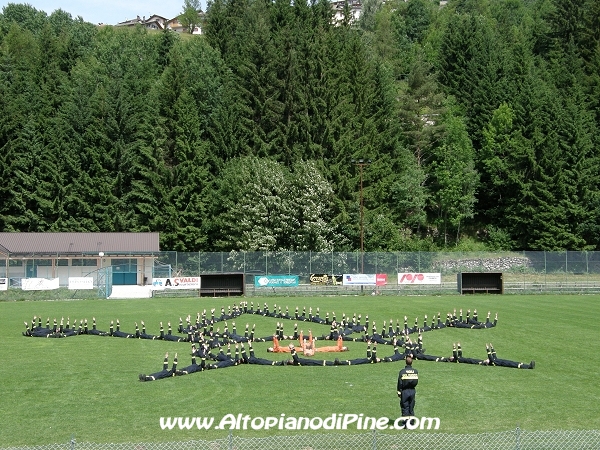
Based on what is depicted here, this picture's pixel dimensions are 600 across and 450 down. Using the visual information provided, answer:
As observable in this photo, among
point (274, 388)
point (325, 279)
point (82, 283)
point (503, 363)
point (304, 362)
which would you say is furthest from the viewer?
point (325, 279)

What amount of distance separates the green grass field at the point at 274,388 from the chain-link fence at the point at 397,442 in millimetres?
1099

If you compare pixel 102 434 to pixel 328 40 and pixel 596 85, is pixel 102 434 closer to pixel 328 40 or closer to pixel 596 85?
pixel 328 40

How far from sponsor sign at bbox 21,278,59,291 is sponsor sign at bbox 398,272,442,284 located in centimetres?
2785

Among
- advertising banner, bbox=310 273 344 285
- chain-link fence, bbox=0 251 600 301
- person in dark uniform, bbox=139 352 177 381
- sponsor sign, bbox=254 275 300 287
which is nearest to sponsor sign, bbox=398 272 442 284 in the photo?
chain-link fence, bbox=0 251 600 301

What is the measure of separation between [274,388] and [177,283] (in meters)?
36.3

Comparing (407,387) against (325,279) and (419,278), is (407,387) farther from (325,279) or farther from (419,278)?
(325,279)

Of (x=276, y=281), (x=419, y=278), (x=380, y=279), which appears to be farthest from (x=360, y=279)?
(x=276, y=281)

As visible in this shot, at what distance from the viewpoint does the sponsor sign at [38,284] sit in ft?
185

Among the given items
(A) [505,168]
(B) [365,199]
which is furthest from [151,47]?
(A) [505,168]

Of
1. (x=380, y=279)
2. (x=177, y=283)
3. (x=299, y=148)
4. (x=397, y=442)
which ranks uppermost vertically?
(x=299, y=148)

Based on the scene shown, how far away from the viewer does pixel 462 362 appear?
26.6 meters

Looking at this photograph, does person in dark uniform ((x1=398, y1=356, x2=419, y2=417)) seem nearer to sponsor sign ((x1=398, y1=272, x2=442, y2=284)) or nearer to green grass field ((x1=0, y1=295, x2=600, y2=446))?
green grass field ((x1=0, y1=295, x2=600, y2=446))

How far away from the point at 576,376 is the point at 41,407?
16.9 m

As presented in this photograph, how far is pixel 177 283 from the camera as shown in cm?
5728
